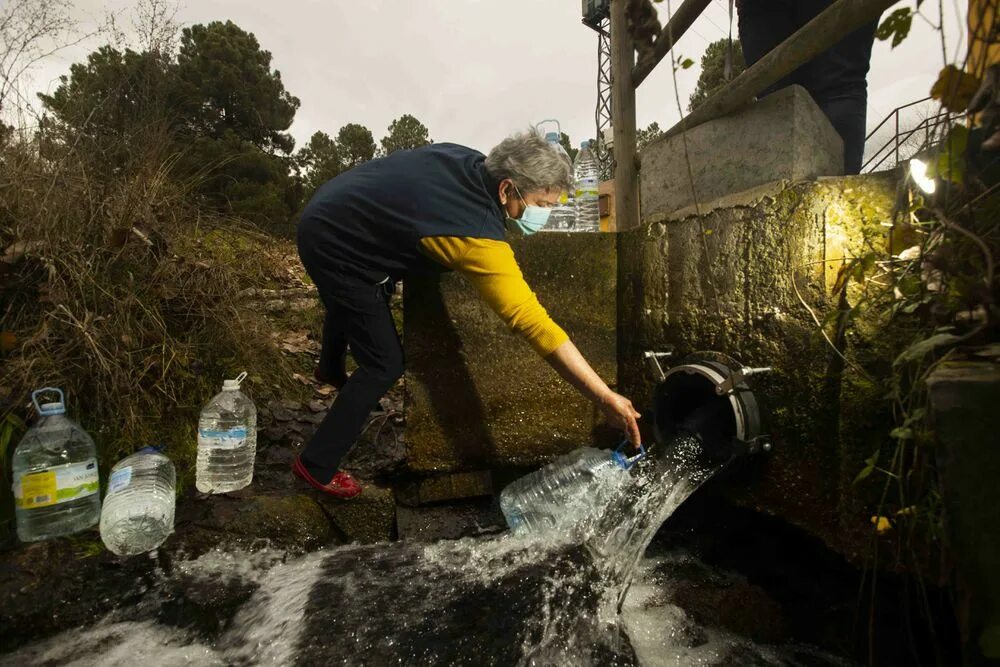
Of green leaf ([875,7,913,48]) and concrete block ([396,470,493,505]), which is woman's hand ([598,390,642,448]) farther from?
green leaf ([875,7,913,48])

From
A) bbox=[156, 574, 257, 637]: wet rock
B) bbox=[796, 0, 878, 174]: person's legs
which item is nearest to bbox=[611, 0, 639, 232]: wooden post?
bbox=[796, 0, 878, 174]: person's legs

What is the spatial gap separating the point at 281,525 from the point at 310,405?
1439mm

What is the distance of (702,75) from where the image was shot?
723 inches

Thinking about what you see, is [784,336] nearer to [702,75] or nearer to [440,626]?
[440,626]

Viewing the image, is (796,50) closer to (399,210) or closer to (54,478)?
(399,210)

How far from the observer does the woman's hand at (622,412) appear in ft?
6.84

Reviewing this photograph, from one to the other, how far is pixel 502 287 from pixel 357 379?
34.1 inches

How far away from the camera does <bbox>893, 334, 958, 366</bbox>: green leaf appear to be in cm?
129

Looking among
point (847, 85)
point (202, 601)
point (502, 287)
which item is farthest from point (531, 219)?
point (202, 601)

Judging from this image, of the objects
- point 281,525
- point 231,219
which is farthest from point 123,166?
point 281,525

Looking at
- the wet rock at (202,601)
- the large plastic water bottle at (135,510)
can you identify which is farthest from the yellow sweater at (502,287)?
the large plastic water bottle at (135,510)

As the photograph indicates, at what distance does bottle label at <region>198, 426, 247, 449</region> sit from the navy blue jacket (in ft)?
3.22

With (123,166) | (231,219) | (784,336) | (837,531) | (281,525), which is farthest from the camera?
(231,219)

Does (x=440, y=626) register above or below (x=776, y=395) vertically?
below
